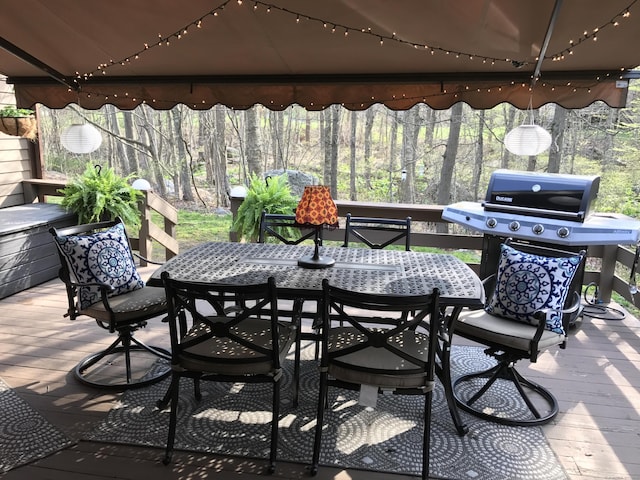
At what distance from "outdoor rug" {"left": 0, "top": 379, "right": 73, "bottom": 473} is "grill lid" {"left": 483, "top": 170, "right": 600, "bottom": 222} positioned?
323cm

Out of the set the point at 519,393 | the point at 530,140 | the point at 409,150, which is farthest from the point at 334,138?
the point at 519,393

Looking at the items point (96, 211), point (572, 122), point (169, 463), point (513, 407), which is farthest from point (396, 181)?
point (169, 463)

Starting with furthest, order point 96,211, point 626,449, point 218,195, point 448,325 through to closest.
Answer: point 218,195, point 96,211, point 448,325, point 626,449

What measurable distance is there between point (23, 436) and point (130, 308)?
0.81 meters

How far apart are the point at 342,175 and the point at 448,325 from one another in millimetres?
10536

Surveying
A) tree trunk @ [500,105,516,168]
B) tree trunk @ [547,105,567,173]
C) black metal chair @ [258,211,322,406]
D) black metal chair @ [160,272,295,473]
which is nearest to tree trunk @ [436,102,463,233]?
tree trunk @ [500,105,516,168]

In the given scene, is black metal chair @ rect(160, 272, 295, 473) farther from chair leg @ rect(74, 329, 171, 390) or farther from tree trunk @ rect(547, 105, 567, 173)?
tree trunk @ rect(547, 105, 567, 173)

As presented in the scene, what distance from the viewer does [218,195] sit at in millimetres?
12234

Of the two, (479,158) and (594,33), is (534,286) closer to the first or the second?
(594,33)

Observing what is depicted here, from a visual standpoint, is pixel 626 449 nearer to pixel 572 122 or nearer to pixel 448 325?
pixel 448 325

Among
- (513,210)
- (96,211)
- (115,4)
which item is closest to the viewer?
(115,4)

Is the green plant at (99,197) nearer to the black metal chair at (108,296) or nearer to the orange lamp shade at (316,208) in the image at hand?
the black metal chair at (108,296)

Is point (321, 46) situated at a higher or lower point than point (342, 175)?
higher

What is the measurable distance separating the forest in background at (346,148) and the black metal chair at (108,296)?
7.52 metres
